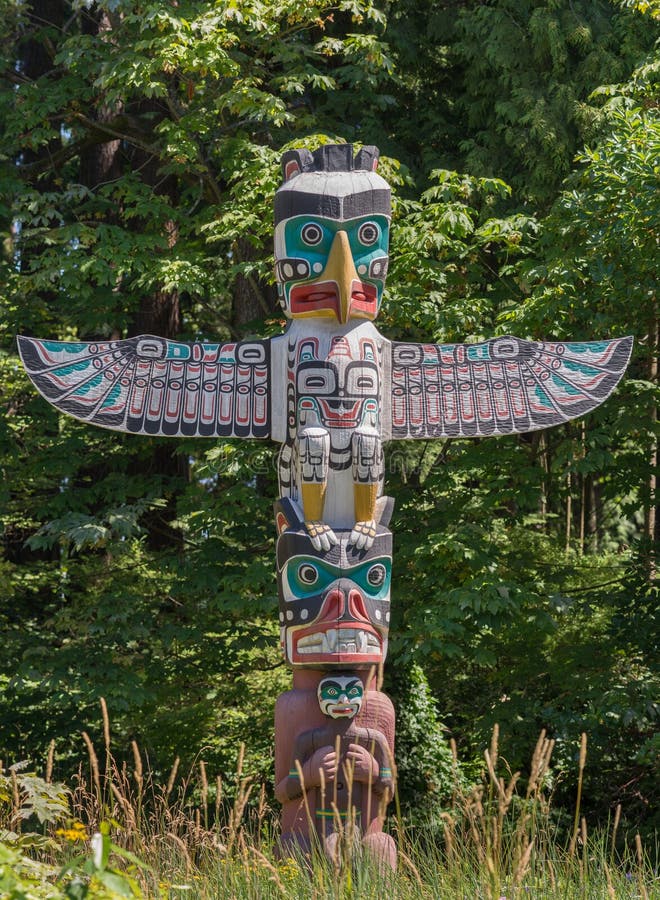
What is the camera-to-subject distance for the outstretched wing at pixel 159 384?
6.90m

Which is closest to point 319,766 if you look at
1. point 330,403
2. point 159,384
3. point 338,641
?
point 338,641

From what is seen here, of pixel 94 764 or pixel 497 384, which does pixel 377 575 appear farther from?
pixel 94 764

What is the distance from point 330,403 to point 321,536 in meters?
0.84

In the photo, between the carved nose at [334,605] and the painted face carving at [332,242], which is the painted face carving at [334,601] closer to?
the carved nose at [334,605]

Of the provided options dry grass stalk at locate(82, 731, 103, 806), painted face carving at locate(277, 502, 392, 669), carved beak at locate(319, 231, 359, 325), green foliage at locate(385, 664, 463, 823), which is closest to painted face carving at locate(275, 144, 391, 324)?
carved beak at locate(319, 231, 359, 325)

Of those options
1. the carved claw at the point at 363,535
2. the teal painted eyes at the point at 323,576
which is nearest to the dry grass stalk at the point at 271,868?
the teal painted eyes at the point at 323,576

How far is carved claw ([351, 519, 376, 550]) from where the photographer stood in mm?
6555

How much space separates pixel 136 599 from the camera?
1048 cm

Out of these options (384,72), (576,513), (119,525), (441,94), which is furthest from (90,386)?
(576,513)

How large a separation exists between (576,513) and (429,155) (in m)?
6.65

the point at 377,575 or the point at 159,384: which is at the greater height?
the point at 159,384

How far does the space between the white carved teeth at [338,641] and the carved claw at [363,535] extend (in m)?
0.50

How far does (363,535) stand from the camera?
6.57 metres

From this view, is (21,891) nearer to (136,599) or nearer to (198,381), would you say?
(198,381)
